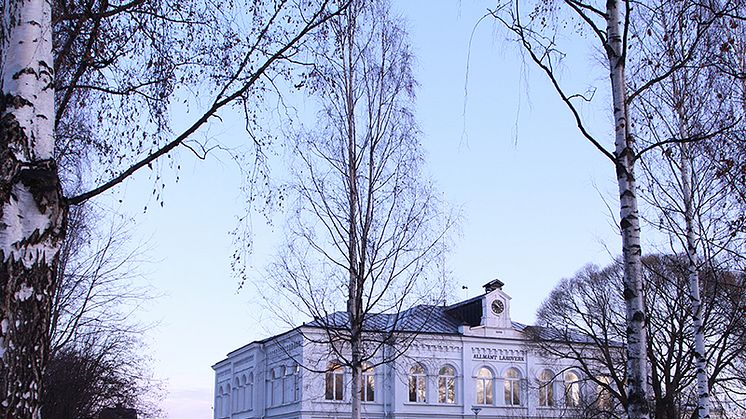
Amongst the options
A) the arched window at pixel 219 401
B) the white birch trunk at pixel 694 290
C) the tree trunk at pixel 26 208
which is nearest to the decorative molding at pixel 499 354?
the arched window at pixel 219 401

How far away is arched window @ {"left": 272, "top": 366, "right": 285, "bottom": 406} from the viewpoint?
43037 mm

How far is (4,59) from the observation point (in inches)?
217

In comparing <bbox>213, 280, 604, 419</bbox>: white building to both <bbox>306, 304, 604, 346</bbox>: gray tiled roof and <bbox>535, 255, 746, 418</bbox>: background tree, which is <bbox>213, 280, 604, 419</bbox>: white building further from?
<bbox>535, 255, 746, 418</bbox>: background tree

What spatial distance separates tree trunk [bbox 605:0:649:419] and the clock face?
118 ft

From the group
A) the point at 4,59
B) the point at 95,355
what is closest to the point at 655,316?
the point at 95,355

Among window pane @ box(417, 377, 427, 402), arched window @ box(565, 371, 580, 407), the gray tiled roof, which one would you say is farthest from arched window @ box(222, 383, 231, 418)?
arched window @ box(565, 371, 580, 407)

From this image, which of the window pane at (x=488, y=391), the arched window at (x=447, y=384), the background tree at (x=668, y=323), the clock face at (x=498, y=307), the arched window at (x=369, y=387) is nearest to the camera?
the background tree at (x=668, y=323)

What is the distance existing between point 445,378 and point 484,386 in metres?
2.33

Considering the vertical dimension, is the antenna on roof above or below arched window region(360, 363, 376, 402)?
above

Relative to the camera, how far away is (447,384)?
43094 mm

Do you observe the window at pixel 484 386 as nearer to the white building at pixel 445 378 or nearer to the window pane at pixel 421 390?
the white building at pixel 445 378

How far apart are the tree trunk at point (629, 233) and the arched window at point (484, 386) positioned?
35.8m

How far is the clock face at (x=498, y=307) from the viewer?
44.7m

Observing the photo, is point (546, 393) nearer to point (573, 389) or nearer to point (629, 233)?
point (573, 389)
